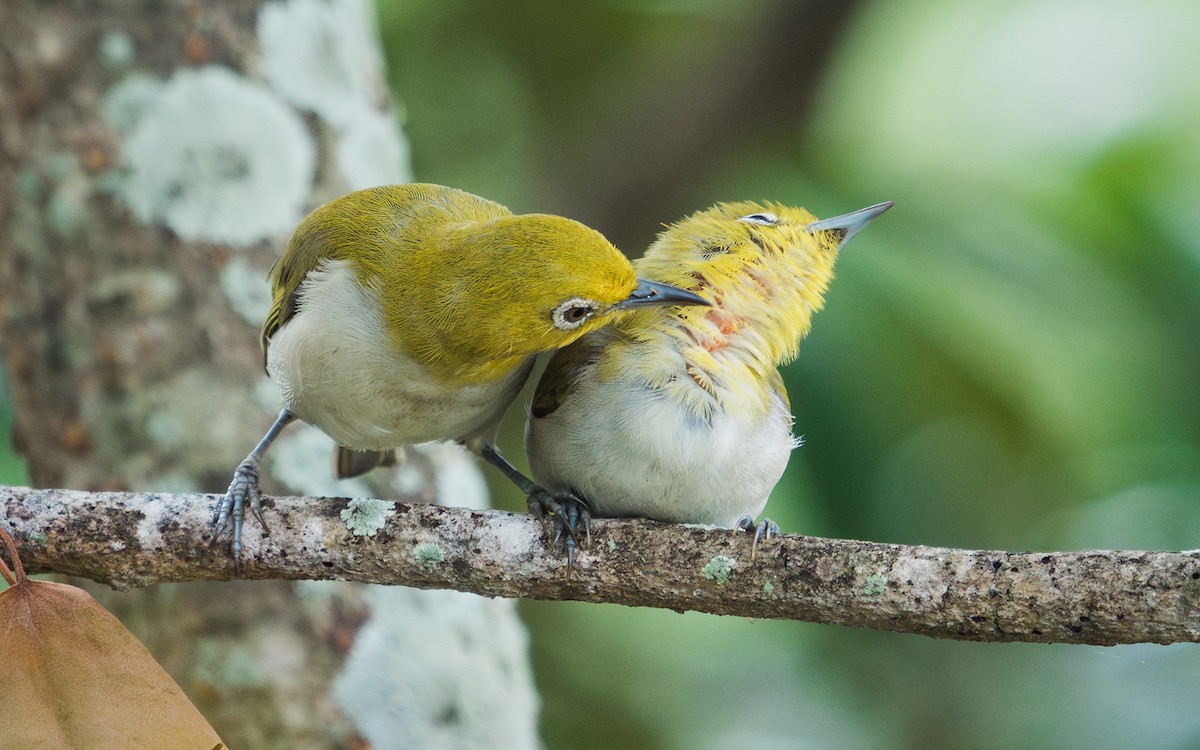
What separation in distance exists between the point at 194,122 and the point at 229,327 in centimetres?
77

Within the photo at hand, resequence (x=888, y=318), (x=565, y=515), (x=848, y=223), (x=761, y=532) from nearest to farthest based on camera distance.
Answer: (x=761, y=532) → (x=565, y=515) → (x=848, y=223) → (x=888, y=318)

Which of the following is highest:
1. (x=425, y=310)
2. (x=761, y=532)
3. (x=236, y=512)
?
(x=425, y=310)

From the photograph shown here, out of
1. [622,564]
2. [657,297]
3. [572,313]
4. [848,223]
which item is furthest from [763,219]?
[622,564]

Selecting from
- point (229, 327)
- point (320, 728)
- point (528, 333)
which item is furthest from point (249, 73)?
point (320, 728)

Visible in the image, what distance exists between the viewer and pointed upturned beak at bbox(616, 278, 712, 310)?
2551mm

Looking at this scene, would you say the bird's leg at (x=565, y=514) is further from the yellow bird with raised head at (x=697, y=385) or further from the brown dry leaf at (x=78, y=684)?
the brown dry leaf at (x=78, y=684)

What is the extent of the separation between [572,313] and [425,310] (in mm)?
400

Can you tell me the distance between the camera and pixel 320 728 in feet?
10.7

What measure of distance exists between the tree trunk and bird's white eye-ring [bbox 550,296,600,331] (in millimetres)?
1417

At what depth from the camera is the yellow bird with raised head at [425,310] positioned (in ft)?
8.25

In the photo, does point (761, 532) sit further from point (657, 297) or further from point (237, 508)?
point (237, 508)

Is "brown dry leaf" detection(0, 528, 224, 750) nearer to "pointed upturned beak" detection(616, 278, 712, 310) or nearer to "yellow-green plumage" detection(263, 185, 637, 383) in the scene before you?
"yellow-green plumage" detection(263, 185, 637, 383)

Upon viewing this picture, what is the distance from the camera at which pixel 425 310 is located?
2.70 metres

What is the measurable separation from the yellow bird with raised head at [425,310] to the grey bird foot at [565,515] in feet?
0.03
